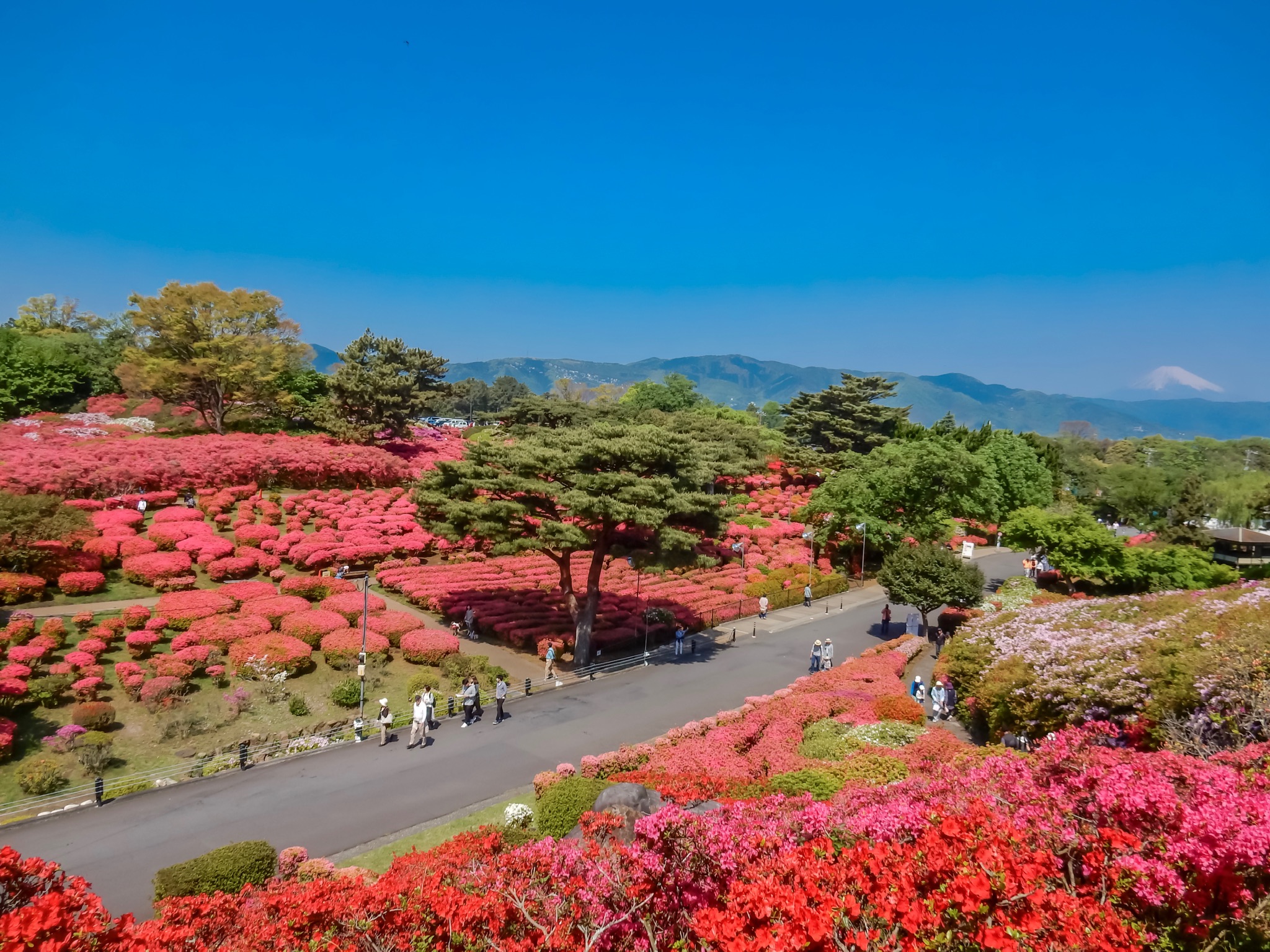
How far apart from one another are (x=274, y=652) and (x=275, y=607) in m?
2.96

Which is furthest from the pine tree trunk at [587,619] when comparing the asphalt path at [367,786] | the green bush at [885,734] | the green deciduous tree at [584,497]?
the green bush at [885,734]

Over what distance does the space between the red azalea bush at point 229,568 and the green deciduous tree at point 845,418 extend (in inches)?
1689

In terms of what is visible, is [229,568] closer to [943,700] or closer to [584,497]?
[584,497]

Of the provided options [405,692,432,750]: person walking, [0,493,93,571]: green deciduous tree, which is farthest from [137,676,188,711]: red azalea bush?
[0,493,93,571]: green deciduous tree

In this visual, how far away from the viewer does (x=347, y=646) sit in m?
19.6

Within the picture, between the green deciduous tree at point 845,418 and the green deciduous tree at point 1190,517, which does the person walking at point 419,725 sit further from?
the green deciduous tree at point 845,418

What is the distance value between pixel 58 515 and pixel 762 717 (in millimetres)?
20771

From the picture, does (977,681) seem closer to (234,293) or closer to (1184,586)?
(1184,586)

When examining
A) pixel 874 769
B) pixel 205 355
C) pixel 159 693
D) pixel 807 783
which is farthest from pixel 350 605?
pixel 205 355

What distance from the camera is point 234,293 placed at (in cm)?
4706

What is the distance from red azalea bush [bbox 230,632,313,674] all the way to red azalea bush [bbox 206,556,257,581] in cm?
626

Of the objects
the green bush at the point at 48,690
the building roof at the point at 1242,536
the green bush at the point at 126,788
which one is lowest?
the green bush at the point at 126,788

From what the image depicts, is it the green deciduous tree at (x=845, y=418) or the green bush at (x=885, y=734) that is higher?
the green deciduous tree at (x=845, y=418)

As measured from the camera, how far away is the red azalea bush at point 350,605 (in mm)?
21922
